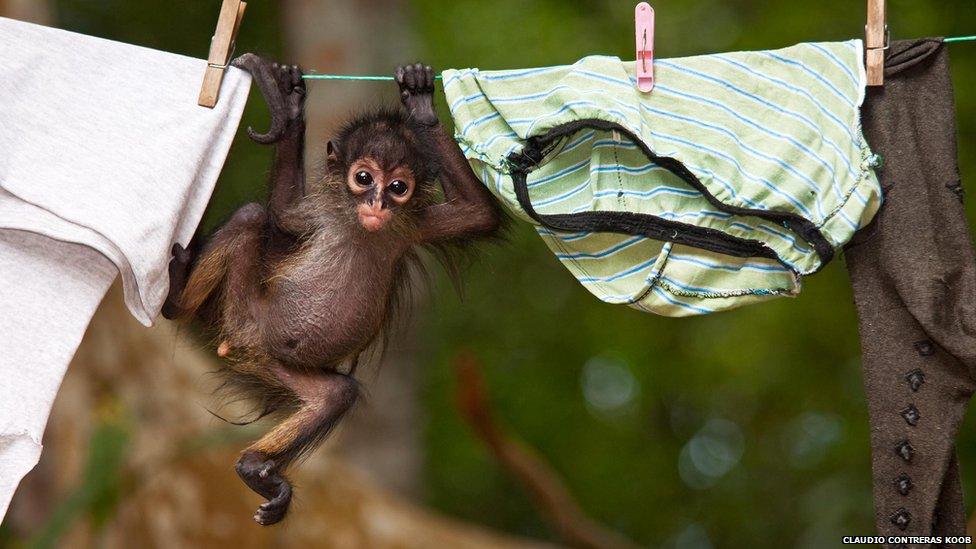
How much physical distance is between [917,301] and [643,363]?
7279 millimetres

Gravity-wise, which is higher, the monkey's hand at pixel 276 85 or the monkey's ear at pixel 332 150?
the monkey's hand at pixel 276 85

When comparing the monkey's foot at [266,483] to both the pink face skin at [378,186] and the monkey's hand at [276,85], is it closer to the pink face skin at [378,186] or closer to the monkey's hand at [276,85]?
the pink face skin at [378,186]

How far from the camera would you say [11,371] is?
289 centimetres

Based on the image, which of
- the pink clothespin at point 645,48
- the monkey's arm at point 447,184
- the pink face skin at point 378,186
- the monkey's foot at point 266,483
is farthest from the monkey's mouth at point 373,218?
the pink clothespin at point 645,48

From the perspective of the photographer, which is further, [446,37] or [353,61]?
[446,37]

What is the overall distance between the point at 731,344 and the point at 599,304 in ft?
5.56

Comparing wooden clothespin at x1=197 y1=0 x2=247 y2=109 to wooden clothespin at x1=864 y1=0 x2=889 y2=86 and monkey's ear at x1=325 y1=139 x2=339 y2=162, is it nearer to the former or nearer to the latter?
monkey's ear at x1=325 y1=139 x2=339 y2=162

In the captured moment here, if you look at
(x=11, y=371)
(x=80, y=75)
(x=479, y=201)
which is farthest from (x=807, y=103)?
(x=11, y=371)

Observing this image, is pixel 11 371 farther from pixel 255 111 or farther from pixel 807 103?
pixel 255 111

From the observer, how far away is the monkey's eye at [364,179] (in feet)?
11.2

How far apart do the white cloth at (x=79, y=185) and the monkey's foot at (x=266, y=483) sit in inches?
20.8

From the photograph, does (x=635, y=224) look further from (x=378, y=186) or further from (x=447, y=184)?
(x=378, y=186)

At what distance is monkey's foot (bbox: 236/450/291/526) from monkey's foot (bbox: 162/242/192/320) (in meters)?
0.53

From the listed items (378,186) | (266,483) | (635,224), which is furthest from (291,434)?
(635,224)
